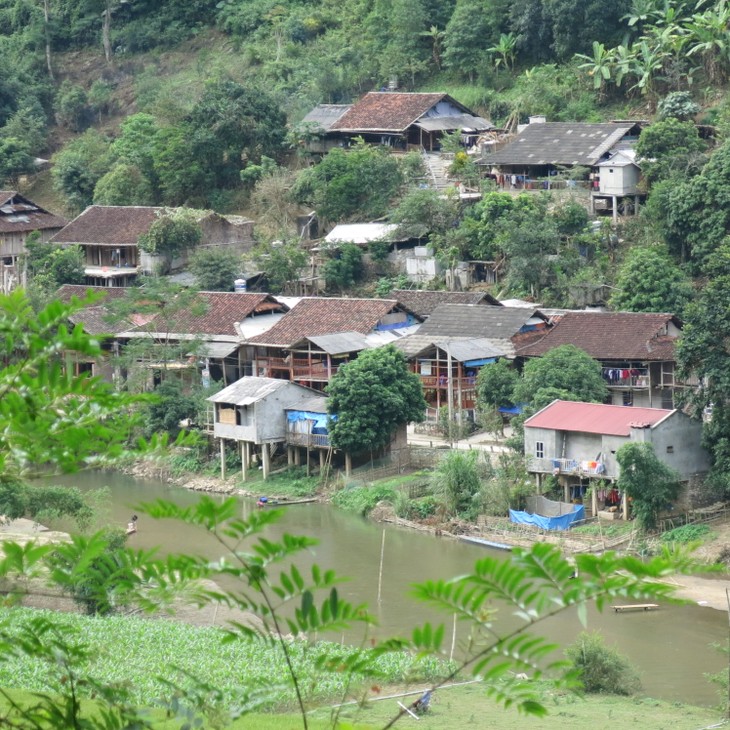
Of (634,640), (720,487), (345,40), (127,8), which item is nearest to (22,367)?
(634,640)

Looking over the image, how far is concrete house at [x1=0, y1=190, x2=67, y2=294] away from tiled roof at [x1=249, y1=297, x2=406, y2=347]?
1138 centimetres

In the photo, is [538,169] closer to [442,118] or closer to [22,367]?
[442,118]

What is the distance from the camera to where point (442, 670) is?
65.7ft

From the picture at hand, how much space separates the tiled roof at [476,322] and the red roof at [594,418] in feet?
15.6

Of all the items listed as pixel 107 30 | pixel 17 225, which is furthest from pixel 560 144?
pixel 107 30

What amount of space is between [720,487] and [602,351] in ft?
17.8

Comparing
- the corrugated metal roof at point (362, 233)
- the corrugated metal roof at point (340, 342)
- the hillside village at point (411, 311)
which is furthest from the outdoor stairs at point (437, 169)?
the corrugated metal roof at point (340, 342)

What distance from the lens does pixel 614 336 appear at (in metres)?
31.4

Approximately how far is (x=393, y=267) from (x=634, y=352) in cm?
1015

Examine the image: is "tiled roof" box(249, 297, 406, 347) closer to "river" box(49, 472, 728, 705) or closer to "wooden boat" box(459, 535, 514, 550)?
"river" box(49, 472, 728, 705)

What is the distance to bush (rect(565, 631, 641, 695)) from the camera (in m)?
19.7

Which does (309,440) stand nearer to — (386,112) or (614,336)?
(614,336)

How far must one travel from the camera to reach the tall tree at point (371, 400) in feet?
98.1

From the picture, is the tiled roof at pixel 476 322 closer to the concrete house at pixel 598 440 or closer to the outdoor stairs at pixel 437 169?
the concrete house at pixel 598 440
